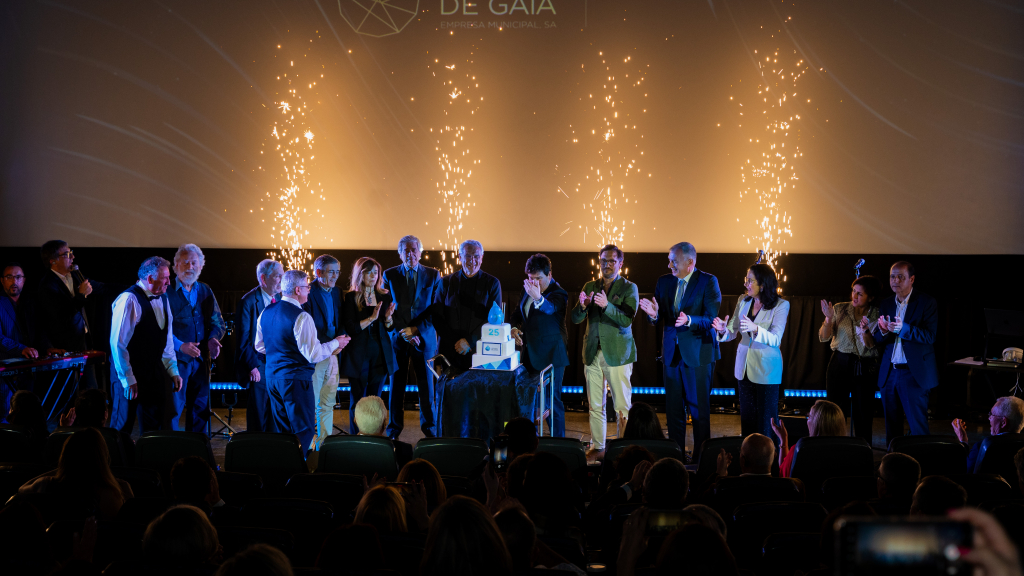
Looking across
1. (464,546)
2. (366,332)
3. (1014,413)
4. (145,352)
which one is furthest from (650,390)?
(464,546)

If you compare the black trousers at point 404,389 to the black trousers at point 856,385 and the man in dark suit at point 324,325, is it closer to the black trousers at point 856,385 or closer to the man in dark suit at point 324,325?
the man in dark suit at point 324,325

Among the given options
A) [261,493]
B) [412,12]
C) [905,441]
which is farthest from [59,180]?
[905,441]

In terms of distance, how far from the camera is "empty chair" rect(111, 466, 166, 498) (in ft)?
10.8

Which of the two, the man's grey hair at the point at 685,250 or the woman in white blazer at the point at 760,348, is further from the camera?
the man's grey hair at the point at 685,250

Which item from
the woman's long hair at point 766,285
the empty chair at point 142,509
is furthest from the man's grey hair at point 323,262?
the woman's long hair at point 766,285

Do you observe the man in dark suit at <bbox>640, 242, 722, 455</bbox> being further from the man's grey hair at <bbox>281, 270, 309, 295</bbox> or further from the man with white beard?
the man with white beard

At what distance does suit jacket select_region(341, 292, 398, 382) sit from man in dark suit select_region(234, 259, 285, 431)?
619 millimetres

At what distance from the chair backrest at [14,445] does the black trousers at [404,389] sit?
2.74m

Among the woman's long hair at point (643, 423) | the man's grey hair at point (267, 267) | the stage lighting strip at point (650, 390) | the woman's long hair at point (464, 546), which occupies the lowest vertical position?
the woman's long hair at point (464, 546)

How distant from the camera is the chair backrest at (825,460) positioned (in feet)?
12.0

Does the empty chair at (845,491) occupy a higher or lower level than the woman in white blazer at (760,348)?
lower

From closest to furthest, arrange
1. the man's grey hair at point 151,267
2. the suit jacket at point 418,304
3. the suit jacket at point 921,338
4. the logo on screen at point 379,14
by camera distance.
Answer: the man's grey hair at point 151,267, the suit jacket at point 921,338, the suit jacket at point 418,304, the logo on screen at point 379,14

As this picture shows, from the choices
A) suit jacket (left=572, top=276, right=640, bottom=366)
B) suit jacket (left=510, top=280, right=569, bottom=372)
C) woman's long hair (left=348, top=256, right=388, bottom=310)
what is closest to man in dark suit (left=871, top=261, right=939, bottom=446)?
suit jacket (left=572, top=276, right=640, bottom=366)

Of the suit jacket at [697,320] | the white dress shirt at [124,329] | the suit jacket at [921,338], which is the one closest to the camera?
the white dress shirt at [124,329]
